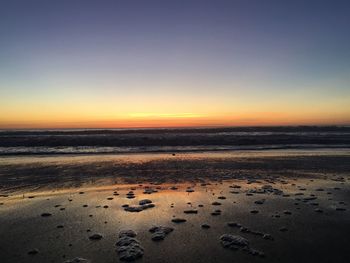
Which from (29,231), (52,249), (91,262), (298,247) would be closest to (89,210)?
(29,231)

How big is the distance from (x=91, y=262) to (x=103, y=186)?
6.45 m

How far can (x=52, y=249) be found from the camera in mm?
5902

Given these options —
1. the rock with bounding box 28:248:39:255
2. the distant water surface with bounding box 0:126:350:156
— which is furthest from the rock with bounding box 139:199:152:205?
the distant water surface with bounding box 0:126:350:156

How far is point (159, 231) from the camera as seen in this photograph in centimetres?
672

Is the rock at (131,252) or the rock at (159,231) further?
the rock at (159,231)

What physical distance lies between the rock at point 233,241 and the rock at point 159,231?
3.81 ft

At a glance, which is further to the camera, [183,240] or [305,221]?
[305,221]

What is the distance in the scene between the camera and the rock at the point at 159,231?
20.9 feet

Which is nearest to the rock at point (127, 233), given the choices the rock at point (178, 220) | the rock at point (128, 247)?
the rock at point (128, 247)

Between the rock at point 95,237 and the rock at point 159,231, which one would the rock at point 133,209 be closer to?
the rock at point 159,231

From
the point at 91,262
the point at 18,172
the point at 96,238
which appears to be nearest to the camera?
the point at 91,262

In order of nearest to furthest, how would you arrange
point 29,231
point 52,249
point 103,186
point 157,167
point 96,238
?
1. point 52,249
2. point 96,238
3. point 29,231
4. point 103,186
5. point 157,167

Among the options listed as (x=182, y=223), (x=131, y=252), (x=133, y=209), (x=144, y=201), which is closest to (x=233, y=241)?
(x=182, y=223)

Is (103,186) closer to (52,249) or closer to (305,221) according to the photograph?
(52,249)
